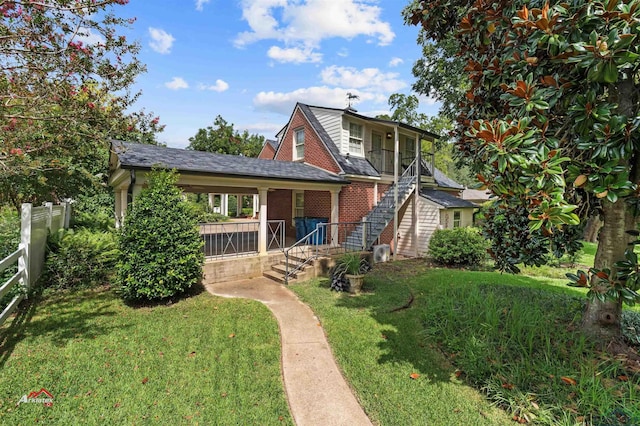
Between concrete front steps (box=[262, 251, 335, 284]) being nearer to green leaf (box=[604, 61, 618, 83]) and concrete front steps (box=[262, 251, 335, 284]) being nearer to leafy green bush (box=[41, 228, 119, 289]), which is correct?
leafy green bush (box=[41, 228, 119, 289])

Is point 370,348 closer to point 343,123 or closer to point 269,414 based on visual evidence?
point 269,414

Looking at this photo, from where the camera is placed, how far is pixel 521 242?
15.5ft

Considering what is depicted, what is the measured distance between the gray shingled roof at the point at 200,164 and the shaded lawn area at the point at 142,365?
368 centimetres

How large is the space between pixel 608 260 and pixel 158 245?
26.5ft

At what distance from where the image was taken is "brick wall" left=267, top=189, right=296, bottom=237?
14.7 metres

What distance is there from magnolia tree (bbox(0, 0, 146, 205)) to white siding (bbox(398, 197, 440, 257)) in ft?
38.8

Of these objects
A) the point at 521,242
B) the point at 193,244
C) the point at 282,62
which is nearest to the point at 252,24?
the point at 282,62

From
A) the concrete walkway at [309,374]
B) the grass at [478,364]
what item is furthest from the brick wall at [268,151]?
the grass at [478,364]

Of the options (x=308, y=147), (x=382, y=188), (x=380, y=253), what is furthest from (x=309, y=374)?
(x=308, y=147)

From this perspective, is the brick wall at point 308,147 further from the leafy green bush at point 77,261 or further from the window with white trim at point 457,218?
the leafy green bush at point 77,261

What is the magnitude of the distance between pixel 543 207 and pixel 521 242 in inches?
113

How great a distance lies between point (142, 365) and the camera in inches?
164

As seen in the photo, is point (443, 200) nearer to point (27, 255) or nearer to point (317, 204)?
point (317, 204)

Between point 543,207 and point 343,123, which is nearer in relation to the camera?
point 543,207
